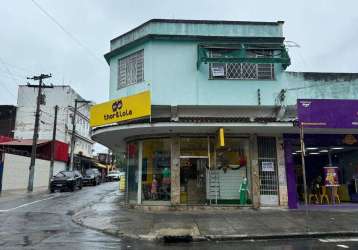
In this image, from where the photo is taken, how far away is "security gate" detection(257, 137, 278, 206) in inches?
727

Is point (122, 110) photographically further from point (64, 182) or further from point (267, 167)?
point (64, 182)

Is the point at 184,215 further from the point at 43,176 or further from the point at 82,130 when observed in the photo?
the point at 82,130

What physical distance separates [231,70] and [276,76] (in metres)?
2.04

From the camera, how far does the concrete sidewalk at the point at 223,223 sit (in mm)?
12094

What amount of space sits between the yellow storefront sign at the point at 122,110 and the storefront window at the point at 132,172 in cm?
186

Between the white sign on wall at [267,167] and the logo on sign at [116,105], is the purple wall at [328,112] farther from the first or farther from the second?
the logo on sign at [116,105]

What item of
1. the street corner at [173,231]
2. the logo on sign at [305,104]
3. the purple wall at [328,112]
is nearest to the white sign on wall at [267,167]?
the purple wall at [328,112]

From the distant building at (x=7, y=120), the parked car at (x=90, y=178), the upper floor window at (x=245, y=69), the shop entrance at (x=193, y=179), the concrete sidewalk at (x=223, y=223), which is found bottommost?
the concrete sidewalk at (x=223, y=223)

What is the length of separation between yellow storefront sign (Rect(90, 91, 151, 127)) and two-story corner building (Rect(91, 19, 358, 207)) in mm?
48

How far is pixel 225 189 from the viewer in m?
18.5

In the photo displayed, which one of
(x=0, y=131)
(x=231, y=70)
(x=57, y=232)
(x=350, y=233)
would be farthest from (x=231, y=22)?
(x=0, y=131)

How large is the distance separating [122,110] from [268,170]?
6.97m

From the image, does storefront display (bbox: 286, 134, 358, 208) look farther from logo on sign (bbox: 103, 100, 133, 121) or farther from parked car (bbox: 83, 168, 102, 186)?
parked car (bbox: 83, 168, 102, 186)

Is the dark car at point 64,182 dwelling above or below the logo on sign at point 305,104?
below
